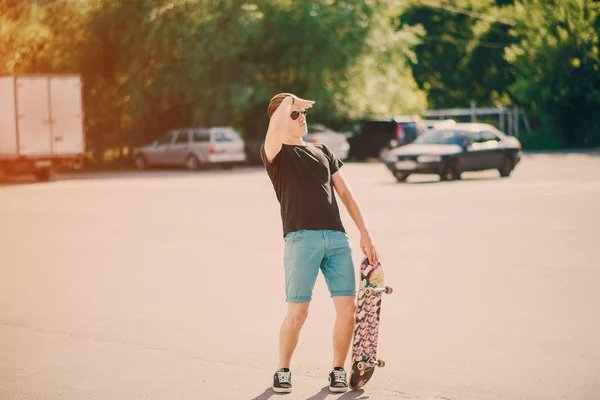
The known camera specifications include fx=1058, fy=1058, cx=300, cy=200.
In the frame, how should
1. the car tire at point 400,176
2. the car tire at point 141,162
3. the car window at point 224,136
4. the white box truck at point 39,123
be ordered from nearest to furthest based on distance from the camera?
1. the car tire at point 400,176
2. the white box truck at point 39,123
3. the car window at point 224,136
4. the car tire at point 141,162

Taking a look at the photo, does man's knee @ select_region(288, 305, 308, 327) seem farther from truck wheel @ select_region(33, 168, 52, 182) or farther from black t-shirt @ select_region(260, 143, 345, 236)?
truck wheel @ select_region(33, 168, 52, 182)

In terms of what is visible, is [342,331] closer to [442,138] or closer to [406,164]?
[406,164]

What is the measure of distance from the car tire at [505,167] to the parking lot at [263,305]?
914cm

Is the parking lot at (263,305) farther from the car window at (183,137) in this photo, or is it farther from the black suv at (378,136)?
the black suv at (378,136)

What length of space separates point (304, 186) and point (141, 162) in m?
34.8

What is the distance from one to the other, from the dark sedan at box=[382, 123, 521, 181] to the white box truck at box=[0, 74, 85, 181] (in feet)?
31.9

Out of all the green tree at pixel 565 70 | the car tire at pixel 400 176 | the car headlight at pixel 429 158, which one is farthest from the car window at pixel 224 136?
the green tree at pixel 565 70

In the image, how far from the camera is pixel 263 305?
8617 millimetres

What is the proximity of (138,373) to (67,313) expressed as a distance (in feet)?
7.63

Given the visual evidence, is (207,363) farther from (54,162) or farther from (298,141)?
(54,162)

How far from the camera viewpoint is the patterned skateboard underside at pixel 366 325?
5.65 m

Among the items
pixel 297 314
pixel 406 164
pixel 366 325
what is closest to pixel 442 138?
pixel 406 164

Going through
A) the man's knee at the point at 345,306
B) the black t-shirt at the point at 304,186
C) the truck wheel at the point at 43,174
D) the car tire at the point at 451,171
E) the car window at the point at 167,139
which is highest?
the black t-shirt at the point at 304,186

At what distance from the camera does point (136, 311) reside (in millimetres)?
8430
